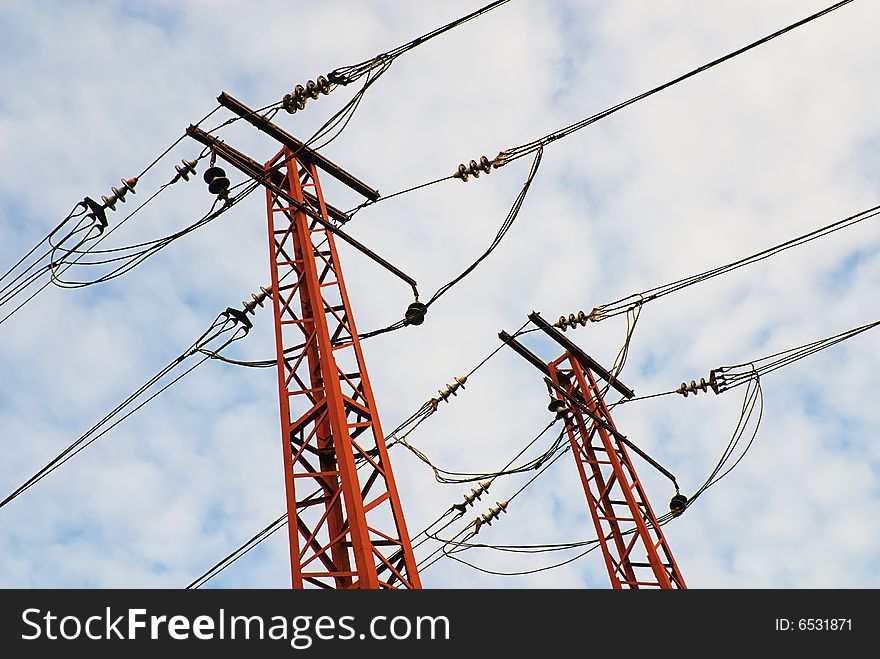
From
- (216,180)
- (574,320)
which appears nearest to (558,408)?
(574,320)

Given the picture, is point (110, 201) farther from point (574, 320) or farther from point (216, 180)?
point (574, 320)

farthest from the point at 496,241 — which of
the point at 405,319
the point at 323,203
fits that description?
the point at 323,203

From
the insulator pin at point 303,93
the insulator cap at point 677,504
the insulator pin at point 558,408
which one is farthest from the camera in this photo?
the insulator cap at point 677,504

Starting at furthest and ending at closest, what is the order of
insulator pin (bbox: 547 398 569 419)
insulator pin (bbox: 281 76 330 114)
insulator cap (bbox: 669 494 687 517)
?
insulator cap (bbox: 669 494 687 517) → insulator pin (bbox: 547 398 569 419) → insulator pin (bbox: 281 76 330 114)

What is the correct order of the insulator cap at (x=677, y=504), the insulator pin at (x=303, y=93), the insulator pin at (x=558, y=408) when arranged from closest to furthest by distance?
the insulator pin at (x=303, y=93) < the insulator pin at (x=558, y=408) < the insulator cap at (x=677, y=504)

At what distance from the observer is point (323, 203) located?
1333 cm

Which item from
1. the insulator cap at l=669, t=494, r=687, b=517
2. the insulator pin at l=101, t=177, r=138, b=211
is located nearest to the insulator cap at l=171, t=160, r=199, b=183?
the insulator pin at l=101, t=177, r=138, b=211

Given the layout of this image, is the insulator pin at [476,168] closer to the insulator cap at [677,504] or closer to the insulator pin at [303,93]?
the insulator pin at [303,93]

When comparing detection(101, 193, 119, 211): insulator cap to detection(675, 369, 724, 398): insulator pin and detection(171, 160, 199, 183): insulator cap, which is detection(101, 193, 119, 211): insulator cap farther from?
detection(675, 369, 724, 398): insulator pin

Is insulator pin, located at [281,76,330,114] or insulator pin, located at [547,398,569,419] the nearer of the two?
insulator pin, located at [281,76,330,114]

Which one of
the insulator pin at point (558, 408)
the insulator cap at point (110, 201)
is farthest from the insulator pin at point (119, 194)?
the insulator pin at point (558, 408)

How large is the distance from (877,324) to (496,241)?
6.48 metres

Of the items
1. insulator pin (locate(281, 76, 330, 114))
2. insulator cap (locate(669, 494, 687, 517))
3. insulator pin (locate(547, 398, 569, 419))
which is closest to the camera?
insulator pin (locate(281, 76, 330, 114))

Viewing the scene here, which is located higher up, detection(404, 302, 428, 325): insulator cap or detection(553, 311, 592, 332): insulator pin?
detection(553, 311, 592, 332): insulator pin
